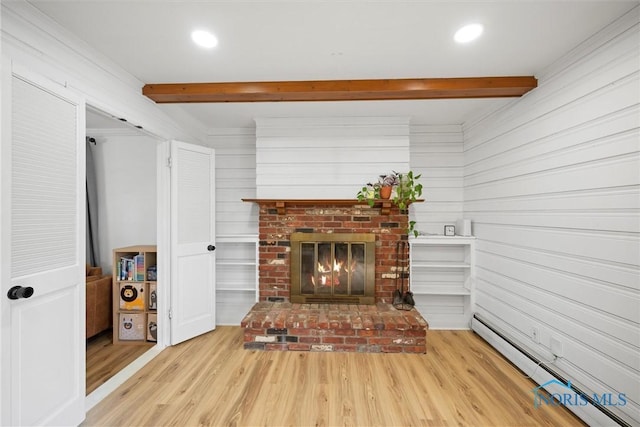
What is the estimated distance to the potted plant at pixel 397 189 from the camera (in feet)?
10.2

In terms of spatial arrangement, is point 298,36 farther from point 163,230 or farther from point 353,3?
point 163,230

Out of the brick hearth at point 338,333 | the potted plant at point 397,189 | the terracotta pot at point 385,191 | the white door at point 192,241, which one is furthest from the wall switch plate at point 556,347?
the white door at point 192,241

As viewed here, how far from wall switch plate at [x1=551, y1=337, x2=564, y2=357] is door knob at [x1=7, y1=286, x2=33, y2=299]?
3274 millimetres

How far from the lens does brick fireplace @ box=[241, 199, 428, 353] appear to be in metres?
2.82

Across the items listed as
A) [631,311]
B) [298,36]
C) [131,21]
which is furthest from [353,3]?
[631,311]

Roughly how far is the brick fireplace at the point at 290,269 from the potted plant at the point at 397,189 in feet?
0.36

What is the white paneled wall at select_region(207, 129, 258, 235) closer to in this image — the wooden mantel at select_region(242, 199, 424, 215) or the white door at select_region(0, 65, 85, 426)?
the wooden mantel at select_region(242, 199, 424, 215)

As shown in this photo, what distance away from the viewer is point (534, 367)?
7.54 feet

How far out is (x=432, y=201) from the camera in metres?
3.58

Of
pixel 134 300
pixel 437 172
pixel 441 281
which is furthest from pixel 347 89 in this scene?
pixel 134 300

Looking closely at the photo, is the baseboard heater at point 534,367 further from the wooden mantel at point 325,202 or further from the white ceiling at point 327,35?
the white ceiling at point 327,35

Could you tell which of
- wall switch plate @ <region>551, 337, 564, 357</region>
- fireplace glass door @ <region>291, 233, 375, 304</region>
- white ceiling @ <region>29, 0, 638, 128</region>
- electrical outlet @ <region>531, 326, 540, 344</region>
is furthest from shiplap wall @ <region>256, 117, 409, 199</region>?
wall switch plate @ <region>551, 337, 564, 357</region>

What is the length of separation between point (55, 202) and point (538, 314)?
3401 millimetres

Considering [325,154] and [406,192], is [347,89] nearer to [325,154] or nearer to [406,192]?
[325,154]
